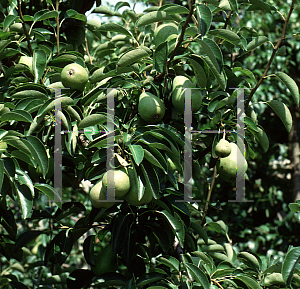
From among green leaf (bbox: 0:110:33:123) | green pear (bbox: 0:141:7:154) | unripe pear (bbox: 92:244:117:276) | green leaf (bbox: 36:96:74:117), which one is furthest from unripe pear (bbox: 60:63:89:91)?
unripe pear (bbox: 92:244:117:276)

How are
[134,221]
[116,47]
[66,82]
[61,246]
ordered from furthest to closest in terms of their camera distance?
[116,47]
[61,246]
[134,221]
[66,82]

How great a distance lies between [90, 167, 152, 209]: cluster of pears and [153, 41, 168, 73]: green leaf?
0.41 meters

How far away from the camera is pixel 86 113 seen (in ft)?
5.34

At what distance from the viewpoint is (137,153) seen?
1326 mm

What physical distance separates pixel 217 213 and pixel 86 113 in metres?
3.09

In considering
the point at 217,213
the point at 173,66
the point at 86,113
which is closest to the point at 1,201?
the point at 86,113

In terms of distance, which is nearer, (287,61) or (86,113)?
(86,113)

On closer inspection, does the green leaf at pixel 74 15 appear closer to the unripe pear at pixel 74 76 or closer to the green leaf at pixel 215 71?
the unripe pear at pixel 74 76

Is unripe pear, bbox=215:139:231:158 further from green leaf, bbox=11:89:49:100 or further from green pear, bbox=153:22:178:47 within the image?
green leaf, bbox=11:89:49:100

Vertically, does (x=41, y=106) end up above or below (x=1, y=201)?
above

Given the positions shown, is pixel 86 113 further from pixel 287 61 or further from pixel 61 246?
pixel 287 61

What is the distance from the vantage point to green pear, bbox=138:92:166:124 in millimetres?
1509

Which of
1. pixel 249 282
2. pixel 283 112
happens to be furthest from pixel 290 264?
pixel 283 112

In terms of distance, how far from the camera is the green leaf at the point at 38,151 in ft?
4.45
